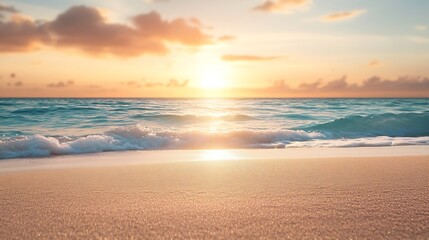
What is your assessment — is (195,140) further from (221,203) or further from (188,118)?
(188,118)

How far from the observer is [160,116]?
23.0 meters

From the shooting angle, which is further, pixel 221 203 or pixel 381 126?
pixel 381 126

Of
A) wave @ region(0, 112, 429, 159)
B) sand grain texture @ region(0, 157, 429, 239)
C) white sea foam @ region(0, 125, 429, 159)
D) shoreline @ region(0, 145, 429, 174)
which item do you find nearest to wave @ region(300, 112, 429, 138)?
wave @ region(0, 112, 429, 159)

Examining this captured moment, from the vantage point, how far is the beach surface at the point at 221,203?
8.01 ft

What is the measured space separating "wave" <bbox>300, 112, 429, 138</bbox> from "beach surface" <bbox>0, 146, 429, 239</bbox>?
10.3 meters

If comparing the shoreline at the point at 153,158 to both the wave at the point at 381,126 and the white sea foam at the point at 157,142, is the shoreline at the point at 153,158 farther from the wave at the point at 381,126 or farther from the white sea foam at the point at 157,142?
the wave at the point at 381,126

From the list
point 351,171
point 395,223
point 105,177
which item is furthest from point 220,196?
point 351,171

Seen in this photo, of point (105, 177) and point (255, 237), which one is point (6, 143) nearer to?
point (105, 177)

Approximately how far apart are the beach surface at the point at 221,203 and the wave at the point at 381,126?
33.8 ft

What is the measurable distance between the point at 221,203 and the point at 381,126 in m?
15.4

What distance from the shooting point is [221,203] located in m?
3.12

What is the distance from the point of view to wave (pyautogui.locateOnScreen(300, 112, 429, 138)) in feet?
48.8

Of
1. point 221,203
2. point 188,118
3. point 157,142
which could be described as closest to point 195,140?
point 157,142

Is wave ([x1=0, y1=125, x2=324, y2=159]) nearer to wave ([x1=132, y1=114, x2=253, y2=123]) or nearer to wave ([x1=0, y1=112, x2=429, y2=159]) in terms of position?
wave ([x1=0, y1=112, x2=429, y2=159])
